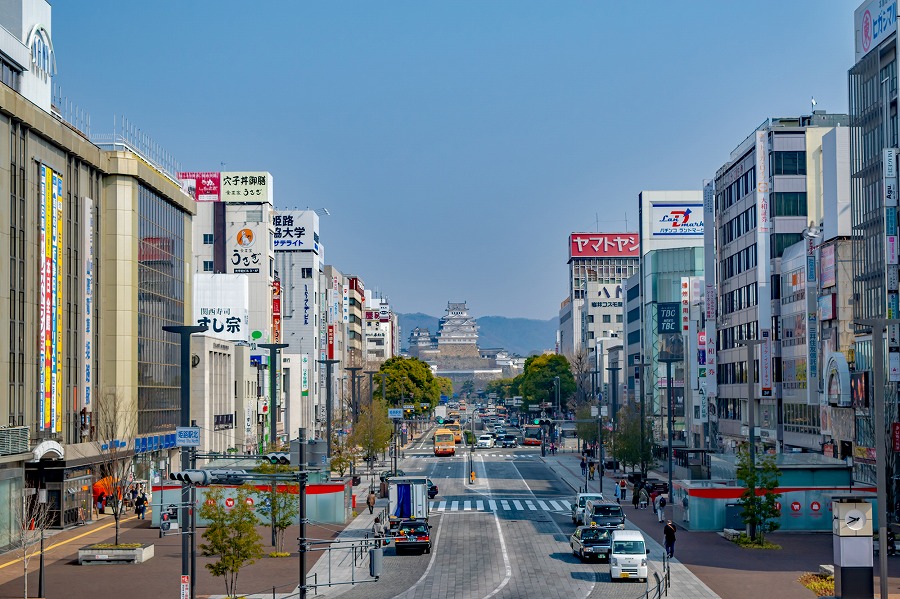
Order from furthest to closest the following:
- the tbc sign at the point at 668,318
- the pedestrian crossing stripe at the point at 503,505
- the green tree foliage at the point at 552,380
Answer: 1. the green tree foliage at the point at 552,380
2. the tbc sign at the point at 668,318
3. the pedestrian crossing stripe at the point at 503,505

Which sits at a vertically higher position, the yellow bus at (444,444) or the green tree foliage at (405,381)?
the green tree foliage at (405,381)

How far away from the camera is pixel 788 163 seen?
87.1 m

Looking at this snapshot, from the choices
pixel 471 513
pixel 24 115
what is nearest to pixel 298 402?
pixel 471 513

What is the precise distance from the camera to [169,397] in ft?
275

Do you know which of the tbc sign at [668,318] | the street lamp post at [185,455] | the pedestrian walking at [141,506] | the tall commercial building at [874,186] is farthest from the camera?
the tbc sign at [668,318]

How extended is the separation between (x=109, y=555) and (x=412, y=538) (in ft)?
40.3

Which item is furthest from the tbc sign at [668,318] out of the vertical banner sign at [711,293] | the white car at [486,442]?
the white car at [486,442]

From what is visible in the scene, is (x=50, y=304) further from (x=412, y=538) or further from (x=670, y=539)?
(x=670, y=539)

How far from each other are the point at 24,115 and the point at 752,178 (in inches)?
2207

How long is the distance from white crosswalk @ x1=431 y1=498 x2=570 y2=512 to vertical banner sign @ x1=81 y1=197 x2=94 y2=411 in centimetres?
2114

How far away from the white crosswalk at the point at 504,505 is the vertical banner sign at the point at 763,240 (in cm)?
2230

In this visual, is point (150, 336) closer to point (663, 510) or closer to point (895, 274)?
point (663, 510)

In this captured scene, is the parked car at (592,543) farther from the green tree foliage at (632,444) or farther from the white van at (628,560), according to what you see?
the green tree foliage at (632,444)

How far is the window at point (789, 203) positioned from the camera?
285ft
